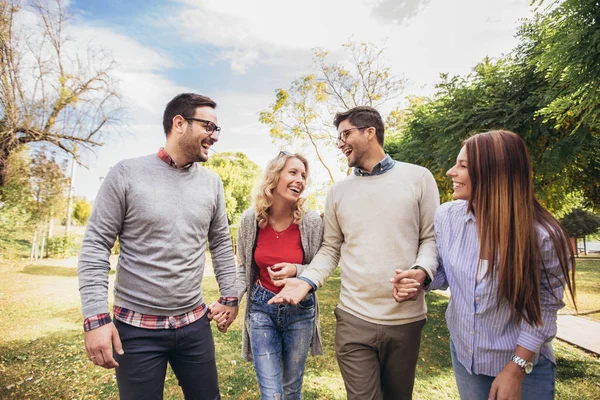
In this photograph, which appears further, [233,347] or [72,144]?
[72,144]

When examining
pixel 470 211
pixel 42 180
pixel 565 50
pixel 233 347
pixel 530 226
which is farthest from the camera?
pixel 42 180

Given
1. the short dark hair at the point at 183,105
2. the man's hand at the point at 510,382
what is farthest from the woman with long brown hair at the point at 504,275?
the short dark hair at the point at 183,105

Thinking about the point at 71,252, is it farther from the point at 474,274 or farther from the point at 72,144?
the point at 474,274

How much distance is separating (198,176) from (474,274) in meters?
2.01

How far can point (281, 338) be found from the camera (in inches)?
110

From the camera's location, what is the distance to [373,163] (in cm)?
270

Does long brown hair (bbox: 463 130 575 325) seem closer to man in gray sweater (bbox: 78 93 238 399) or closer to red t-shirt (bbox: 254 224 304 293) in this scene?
red t-shirt (bbox: 254 224 304 293)

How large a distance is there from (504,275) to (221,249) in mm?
2076

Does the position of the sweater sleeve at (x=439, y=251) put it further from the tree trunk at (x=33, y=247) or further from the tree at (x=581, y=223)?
the tree at (x=581, y=223)

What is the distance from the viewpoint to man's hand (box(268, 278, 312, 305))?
2.33 meters

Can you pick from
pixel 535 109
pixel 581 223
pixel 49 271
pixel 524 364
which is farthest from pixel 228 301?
pixel 581 223

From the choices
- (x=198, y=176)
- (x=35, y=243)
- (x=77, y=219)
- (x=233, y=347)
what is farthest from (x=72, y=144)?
(x=77, y=219)

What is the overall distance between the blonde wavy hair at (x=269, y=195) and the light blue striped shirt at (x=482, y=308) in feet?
4.08

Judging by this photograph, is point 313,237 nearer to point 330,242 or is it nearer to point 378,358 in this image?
point 330,242
